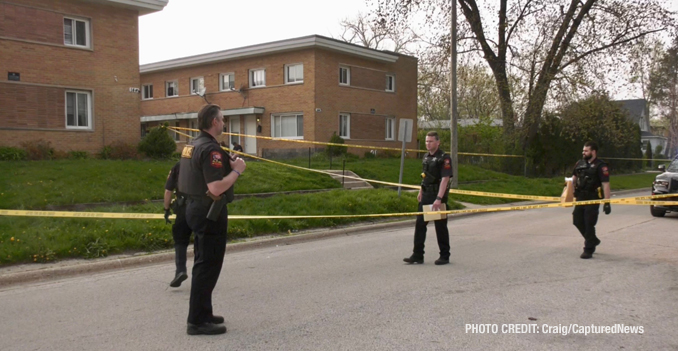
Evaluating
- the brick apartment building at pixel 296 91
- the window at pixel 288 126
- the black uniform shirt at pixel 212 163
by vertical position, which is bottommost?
the black uniform shirt at pixel 212 163

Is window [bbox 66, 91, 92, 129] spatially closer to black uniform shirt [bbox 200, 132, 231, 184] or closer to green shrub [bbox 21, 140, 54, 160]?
green shrub [bbox 21, 140, 54, 160]

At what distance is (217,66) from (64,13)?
12870mm

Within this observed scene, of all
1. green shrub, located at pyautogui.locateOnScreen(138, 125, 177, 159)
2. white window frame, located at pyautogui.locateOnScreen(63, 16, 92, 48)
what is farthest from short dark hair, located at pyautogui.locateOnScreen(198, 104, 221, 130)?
white window frame, located at pyautogui.locateOnScreen(63, 16, 92, 48)

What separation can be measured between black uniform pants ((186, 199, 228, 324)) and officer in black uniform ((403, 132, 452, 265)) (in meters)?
3.72

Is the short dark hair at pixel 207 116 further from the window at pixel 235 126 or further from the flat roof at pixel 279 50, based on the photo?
the window at pixel 235 126

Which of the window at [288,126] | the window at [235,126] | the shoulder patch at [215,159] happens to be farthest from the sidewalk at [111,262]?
the window at [235,126]

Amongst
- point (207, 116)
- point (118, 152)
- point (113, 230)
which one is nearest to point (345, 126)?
point (118, 152)

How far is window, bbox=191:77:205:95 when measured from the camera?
31.4 metres

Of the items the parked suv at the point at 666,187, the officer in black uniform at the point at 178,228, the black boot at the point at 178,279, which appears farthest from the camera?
the parked suv at the point at 666,187

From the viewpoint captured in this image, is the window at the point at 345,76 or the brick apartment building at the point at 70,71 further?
the window at the point at 345,76

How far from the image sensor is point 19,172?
12.8 meters

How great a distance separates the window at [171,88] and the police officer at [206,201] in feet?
97.7

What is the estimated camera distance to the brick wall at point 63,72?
668 inches

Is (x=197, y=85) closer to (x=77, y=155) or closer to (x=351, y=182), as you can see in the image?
(x=77, y=155)
